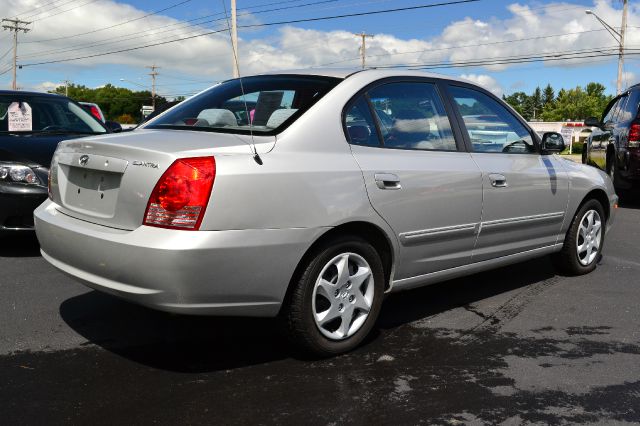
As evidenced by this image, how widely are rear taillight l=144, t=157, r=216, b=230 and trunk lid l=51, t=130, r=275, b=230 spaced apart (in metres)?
0.04

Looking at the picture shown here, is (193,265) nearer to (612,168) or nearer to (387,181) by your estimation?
(387,181)

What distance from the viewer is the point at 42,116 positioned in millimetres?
6949

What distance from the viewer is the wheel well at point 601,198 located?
546cm

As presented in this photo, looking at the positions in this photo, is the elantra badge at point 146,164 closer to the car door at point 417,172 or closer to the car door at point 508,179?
the car door at point 417,172

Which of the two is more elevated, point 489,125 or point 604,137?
point 489,125

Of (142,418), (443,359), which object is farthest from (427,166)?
(142,418)

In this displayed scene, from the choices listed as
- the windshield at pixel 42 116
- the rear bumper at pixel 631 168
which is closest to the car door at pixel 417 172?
the windshield at pixel 42 116

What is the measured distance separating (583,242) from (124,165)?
3970mm

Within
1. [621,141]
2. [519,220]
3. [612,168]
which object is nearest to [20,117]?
[519,220]

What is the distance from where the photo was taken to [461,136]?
4277 millimetres

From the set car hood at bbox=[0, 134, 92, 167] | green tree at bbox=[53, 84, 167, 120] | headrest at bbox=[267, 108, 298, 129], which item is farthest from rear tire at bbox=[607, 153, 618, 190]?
green tree at bbox=[53, 84, 167, 120]

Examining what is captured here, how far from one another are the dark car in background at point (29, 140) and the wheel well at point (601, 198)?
4600 mm

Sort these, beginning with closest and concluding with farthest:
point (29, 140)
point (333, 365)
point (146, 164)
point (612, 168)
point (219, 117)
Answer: point (146, 164) < point (333, 365) < point (219, 117) < point (29, 140) < point (612, 168)

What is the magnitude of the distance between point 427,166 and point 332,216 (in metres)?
0.87
